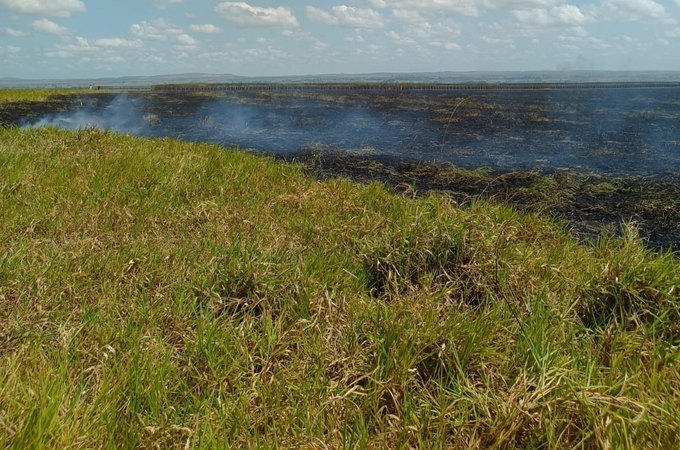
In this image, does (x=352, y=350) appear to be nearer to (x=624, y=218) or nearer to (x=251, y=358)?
(x=251, y=358)

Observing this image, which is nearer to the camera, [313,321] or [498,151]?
[313,321]

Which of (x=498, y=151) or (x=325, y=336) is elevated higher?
(x=498, y=151)

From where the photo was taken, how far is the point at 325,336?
11.1 ft

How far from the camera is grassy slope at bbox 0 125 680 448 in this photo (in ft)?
7.75

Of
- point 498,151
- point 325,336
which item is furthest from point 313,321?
point 498,151

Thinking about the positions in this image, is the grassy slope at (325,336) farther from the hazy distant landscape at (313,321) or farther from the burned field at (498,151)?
the burned field at (498,151)

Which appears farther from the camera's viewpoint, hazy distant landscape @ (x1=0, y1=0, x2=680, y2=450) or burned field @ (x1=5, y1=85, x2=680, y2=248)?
burned field @ (x1=5, y1=85, x2=680, y2=248)

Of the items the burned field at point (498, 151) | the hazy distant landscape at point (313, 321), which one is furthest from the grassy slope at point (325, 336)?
the burned field at point (498, 151)

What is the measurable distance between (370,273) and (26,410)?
3.00 meters

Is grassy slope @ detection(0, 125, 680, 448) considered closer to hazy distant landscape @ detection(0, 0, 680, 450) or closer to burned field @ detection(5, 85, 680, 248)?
hazy distant landscape @ detection(0, 0, 680, 450)

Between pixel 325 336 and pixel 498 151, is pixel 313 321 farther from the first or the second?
pixel 498 151

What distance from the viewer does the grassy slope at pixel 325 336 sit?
2363 mm

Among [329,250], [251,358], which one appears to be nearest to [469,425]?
[251,358]

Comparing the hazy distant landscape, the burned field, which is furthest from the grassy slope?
the burned field
